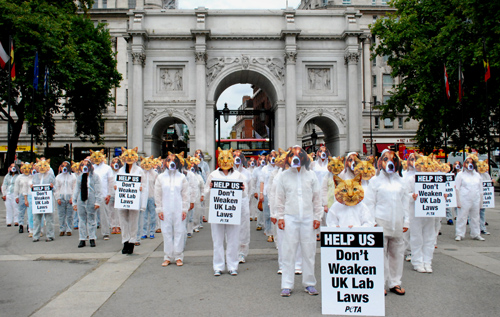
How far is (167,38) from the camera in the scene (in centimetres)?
3506

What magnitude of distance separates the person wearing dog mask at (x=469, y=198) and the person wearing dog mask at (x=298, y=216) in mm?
7250

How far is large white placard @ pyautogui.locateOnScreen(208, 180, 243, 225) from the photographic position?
860 cm

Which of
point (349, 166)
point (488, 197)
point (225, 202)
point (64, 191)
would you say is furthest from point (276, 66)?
point (225, 202)

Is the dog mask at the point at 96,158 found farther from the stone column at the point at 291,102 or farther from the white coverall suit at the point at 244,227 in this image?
the stone column at the point at 291,102

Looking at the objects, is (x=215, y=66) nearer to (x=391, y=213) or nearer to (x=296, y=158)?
(x=296, y=158)

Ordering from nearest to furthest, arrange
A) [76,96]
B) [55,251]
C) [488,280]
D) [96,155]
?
[488,280], [55,251], [96,155], [76,96]

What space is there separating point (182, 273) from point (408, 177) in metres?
5.44

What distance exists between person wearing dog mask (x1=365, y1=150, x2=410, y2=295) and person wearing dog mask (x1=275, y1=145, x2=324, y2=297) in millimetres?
1001

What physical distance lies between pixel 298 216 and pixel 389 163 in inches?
66.7

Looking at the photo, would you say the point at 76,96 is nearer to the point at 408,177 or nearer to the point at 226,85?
the point at 226,85

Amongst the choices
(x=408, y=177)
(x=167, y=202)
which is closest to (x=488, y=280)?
(x=408, y=177)

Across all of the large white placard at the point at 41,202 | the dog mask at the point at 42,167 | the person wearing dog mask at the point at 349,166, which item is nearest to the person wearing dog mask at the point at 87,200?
the large white placard at the point at 41,202

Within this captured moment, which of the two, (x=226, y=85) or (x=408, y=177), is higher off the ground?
(x=226, y=85)

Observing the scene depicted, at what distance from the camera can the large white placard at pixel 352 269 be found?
5.34 metres
